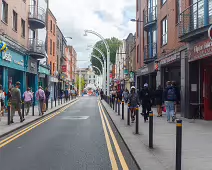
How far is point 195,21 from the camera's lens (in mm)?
14680

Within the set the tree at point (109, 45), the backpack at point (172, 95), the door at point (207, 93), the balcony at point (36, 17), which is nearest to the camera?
the backpack at point (172, 95)

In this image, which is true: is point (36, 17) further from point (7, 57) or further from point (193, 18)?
point (193, 18)

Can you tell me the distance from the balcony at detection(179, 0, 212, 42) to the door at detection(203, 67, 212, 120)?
191cm

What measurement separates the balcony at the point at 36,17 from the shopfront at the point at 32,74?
3173 mm

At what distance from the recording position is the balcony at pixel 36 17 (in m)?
27.4

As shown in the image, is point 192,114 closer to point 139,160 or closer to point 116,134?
point 116,134

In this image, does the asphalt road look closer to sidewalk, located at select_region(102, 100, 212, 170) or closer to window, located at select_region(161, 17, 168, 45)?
sidewalk, located at select_region(102, 100, 212, 170)

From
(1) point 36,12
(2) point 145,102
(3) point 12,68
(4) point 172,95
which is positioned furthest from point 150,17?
(4) point 172,95

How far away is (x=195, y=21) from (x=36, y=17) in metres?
17.0

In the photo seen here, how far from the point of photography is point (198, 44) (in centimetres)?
1427

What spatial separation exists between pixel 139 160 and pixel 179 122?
5.24 feet

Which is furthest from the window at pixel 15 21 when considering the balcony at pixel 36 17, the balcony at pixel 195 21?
the balcony at pixel 195 21

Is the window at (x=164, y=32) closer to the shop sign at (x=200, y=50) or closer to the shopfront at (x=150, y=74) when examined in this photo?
the shopfront at (x=150, y=74)

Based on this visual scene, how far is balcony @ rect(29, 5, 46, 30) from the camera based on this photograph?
90.0 feet
